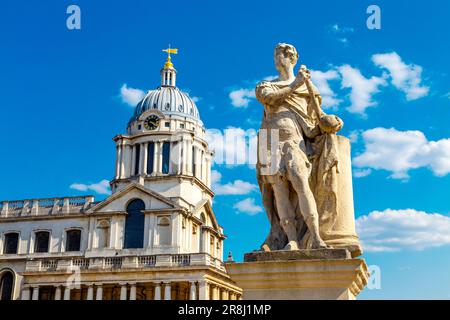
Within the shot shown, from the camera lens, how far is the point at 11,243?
55031mm

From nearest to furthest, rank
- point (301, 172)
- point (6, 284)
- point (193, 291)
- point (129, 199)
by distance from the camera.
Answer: point (301, 172)
point (193, 291)
point (129, 199)
point (6, 284)

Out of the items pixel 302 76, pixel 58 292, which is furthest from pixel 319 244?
pixel 58 292

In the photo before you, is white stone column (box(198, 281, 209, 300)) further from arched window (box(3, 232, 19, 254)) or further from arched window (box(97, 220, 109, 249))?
arched window (box(3, 232, 19, 254))

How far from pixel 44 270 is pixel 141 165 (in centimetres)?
1405

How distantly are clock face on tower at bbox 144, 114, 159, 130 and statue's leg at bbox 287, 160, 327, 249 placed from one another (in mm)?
52386

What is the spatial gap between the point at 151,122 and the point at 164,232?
13517 millimetres

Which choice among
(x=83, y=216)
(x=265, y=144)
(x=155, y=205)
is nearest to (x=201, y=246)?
(x=155, y=205)

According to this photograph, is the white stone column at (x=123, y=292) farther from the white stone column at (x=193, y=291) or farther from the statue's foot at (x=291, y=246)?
the statue's foot at (x=291, y=246)

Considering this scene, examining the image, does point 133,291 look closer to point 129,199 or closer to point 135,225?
point 135,225

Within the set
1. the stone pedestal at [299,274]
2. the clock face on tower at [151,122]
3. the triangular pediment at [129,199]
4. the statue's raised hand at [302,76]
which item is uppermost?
the clock face on tower at [151,122]

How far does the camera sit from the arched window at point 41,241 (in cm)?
5409

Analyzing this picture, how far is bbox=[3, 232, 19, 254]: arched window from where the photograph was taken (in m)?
54.7

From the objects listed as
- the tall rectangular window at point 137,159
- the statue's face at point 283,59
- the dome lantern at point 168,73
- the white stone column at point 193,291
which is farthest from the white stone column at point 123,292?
the statue's face at point 283,59

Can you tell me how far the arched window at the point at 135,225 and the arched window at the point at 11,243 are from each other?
11.6 metres
